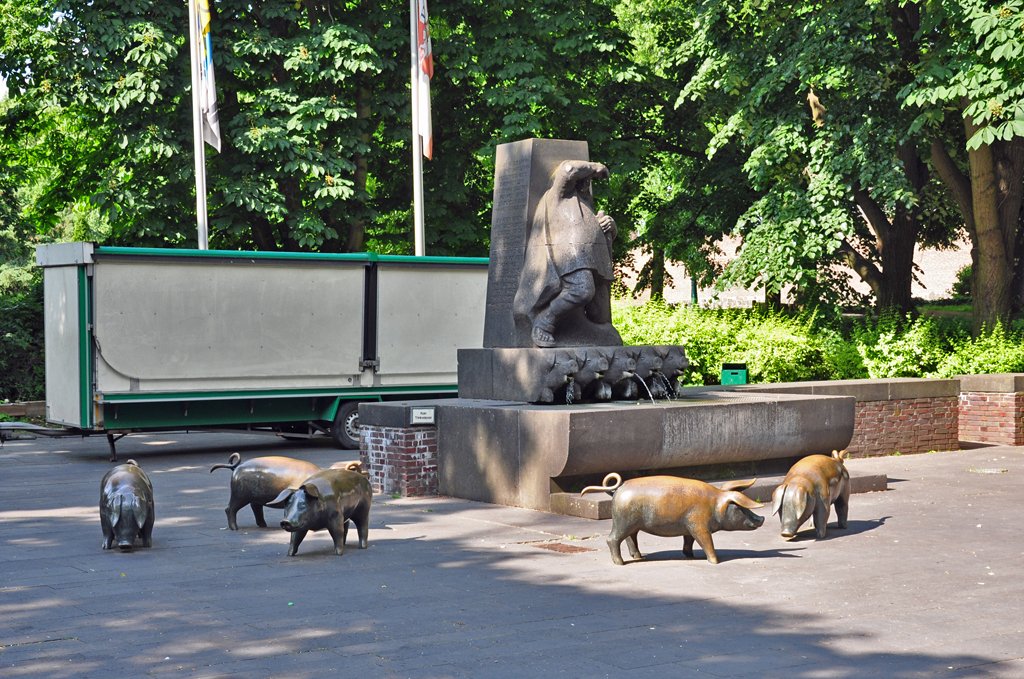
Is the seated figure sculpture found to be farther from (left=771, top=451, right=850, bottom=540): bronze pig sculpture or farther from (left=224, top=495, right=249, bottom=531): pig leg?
(left=224, top=495, right=249, bottom=531): pig leg

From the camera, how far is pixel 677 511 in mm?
9609

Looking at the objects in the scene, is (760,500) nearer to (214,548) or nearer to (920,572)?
(920,572)

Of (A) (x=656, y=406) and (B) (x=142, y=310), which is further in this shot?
(B) (x=142, y=310)

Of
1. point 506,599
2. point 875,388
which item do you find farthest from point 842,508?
point 875,388

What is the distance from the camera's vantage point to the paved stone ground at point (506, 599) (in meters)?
6.88

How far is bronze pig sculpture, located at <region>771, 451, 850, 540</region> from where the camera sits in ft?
35.2

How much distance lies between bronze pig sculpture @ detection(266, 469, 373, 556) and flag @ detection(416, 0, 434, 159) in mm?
15714

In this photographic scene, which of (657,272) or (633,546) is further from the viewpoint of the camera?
(657,272)

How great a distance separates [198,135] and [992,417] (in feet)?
48.1

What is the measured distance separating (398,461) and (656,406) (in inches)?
117

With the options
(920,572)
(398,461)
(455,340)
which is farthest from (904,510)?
(455,340)

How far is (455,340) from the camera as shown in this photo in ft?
72.0

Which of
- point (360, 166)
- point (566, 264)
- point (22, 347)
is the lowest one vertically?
point (22, 347)

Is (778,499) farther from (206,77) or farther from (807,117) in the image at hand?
(206,77)
